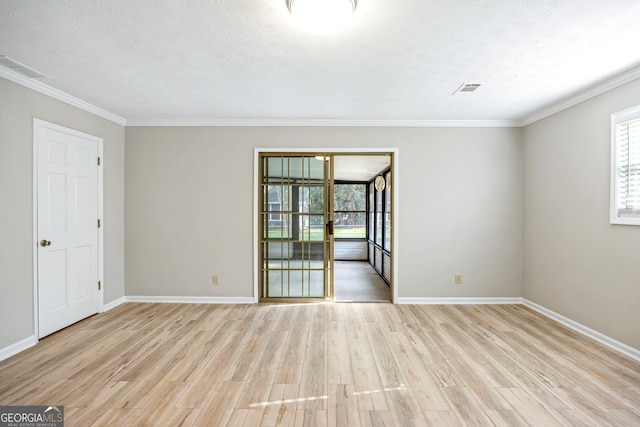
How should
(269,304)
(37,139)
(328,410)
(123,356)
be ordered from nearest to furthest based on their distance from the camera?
(328,410), (123,356), (37,139), (269,304)

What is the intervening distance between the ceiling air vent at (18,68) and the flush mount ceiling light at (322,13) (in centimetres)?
241

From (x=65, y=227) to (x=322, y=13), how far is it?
3.44 m

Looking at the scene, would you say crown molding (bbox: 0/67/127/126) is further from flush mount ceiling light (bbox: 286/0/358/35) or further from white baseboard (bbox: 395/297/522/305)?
white baseboard (bbox: 395/297/522/305)

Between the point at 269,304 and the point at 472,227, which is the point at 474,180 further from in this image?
the point at 269,304

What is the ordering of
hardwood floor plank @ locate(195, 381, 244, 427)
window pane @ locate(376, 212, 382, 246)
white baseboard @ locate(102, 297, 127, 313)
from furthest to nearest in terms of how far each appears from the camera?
window pane @ locate(376, 212, 382, 246) < white baseboard @ locate(102, 297, 127, 313) < hardwood floor plank @ locate(195, 381, 244, 427)

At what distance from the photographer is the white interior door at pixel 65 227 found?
3.04 metres

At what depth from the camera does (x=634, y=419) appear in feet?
6.22

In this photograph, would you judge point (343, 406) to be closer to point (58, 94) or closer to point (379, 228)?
point (58, 94)

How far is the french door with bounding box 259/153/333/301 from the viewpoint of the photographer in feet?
14.2

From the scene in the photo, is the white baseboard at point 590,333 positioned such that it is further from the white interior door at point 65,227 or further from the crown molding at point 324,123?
the white interior door at point 65,227

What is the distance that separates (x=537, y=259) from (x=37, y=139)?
19.0 feet

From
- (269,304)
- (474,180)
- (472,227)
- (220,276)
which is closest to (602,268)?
(472,227)

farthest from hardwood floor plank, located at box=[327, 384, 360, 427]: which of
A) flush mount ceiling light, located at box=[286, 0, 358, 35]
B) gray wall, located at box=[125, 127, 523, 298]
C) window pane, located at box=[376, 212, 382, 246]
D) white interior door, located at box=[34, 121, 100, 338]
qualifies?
window pane, located at box=[376, 212, 382, 246]

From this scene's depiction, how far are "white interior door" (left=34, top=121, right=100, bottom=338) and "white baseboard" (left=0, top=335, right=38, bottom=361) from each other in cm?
12
